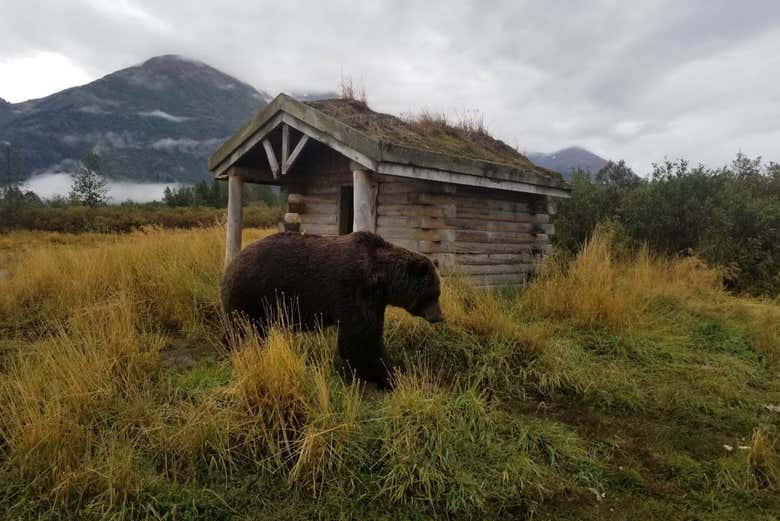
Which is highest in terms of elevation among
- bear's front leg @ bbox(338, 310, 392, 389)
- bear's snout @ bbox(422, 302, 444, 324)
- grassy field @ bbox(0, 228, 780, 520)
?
Result: bear's snout @ bbox(422, 302, 444, 324)

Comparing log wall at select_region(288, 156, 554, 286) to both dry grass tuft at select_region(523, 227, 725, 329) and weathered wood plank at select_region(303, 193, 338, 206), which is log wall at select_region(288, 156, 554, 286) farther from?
dry grass tuft at select_region(523, 227, 725, 329)

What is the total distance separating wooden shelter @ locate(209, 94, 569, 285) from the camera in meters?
6.21

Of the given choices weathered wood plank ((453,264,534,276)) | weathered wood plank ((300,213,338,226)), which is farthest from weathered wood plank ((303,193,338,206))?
weathered wood plank ((453,264,534,276))

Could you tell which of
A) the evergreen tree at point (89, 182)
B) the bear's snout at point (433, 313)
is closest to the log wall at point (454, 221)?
the bear's snout at point (433, 313)

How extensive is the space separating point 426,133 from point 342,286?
208 inches

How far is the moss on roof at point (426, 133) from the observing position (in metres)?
6.84

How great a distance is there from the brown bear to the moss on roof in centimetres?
241

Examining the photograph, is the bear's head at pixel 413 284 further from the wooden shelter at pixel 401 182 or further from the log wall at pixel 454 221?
the log wall at pixel 454 221

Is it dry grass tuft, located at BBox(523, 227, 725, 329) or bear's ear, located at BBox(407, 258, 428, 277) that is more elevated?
Result: bear's ear, located at BBox(407, 258, 428, 277)

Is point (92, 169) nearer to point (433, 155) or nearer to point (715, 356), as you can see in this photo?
point (433, 155)

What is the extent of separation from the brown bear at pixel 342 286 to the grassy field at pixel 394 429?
0.31 metres

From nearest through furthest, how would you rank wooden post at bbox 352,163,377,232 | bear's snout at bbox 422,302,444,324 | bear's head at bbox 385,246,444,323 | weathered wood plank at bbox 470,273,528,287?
bear's head at bbox 385,246,444,323 → bear's snout at bbox 422,302,444,324 → wooden post at bbox 352,163,377,232 → weathered wood plank at bbox 470,273,528,287

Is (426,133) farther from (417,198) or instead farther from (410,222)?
(410,222)

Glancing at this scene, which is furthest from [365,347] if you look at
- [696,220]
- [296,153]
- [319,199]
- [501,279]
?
[696,220]
